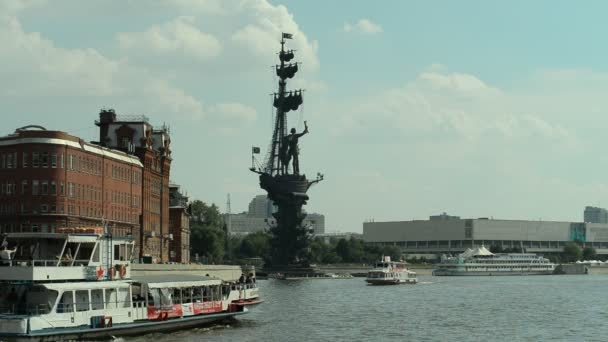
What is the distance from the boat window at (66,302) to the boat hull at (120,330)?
4.61 ft

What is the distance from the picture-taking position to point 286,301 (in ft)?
410

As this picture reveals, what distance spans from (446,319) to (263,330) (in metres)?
21.8

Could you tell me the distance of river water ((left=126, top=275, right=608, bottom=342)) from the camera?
7788cm

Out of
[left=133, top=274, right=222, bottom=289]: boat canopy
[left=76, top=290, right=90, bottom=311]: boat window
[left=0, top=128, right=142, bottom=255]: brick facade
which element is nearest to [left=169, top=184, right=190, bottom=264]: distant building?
[left=0, top=128, right=142, bottom=255]: brick facade

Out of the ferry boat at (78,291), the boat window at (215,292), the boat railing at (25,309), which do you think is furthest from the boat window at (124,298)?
the boat window at (215,292)

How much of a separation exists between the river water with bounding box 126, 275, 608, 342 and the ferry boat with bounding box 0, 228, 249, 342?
2.10 metres

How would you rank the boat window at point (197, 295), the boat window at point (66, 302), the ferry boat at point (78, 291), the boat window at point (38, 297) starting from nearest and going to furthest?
the ferry boat at point (78, 291) < the boat window at point (38, 297) < the boat window at point (66, 302) < the boat window at point (197, 295)

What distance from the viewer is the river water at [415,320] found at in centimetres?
7788

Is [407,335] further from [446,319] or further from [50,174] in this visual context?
[50,174]

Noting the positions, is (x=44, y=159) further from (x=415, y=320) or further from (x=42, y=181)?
(x=415, y=320)

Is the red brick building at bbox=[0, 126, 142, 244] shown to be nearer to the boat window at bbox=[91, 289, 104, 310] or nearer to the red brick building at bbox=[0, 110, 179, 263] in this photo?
the red brick building at bbox=[0, 110, 179, 263]

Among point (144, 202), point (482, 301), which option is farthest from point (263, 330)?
point (144, 202)

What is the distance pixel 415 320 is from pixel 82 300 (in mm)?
Result: 37686

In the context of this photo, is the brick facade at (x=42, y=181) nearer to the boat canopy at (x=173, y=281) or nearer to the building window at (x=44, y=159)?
the building window at (x=44, y=159)
